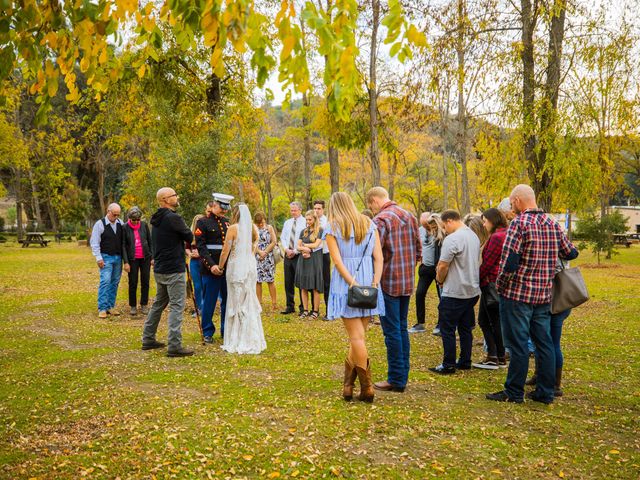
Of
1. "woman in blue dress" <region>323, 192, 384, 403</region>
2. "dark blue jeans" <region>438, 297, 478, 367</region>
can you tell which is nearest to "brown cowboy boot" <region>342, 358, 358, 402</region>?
"woman in blue dress" <region>323, 192, 384, 403</region>

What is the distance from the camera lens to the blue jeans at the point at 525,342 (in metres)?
5.66

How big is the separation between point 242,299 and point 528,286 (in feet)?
13.8

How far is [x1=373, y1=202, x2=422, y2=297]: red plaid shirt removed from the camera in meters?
5.92

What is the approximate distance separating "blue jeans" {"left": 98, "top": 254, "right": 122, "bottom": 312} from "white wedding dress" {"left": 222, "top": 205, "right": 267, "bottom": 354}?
4051 mm

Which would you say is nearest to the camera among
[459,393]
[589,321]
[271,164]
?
[459,393]

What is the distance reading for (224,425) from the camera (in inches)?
198

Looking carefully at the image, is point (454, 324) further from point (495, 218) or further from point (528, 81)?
point (528, 81)

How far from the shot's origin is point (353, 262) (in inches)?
219

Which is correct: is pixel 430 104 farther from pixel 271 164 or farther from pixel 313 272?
pixel 271 164

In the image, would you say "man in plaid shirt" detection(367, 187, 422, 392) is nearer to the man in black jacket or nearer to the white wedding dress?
the white wedding dress

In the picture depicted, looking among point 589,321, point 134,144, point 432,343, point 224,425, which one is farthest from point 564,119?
point 134,144

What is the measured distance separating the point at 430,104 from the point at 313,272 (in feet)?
19.6

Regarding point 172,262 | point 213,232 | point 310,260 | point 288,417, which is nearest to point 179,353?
point 172,262

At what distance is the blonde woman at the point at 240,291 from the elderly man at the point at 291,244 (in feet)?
10.5
